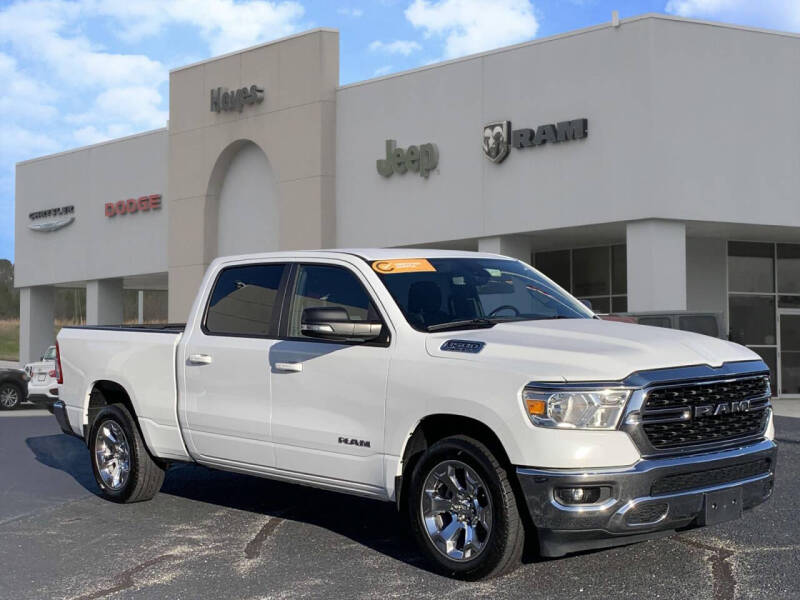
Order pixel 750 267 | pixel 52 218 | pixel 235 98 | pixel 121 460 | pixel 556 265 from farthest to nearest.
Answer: pixel 52 218, pixel 235 98, pixel 556 265, pixel 750 267, pixel 121 460

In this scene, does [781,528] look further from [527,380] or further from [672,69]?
[672,69]

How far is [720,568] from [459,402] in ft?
5.94

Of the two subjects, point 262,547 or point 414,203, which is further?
point 414,203

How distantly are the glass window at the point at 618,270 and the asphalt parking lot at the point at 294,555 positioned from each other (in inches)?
649

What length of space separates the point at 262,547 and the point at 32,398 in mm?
14576

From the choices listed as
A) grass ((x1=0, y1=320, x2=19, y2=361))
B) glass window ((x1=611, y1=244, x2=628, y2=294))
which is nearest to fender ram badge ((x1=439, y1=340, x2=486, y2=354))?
glass window ((x1=611, y1=244, x2=628, y2=294))

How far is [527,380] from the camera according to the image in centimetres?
576

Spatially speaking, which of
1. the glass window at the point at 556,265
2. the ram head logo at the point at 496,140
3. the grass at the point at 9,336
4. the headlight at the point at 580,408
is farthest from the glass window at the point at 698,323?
the grass at the point at 9,336

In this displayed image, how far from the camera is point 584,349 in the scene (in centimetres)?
585

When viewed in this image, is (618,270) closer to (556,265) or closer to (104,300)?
(556,265)

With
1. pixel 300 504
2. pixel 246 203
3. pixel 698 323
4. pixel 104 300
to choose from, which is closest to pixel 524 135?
pixel 698 323

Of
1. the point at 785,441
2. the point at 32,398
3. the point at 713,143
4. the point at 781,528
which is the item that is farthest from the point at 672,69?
the point at 781,528

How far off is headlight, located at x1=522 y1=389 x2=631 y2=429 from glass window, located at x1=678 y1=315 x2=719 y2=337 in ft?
45.8

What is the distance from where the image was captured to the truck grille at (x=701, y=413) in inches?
224
